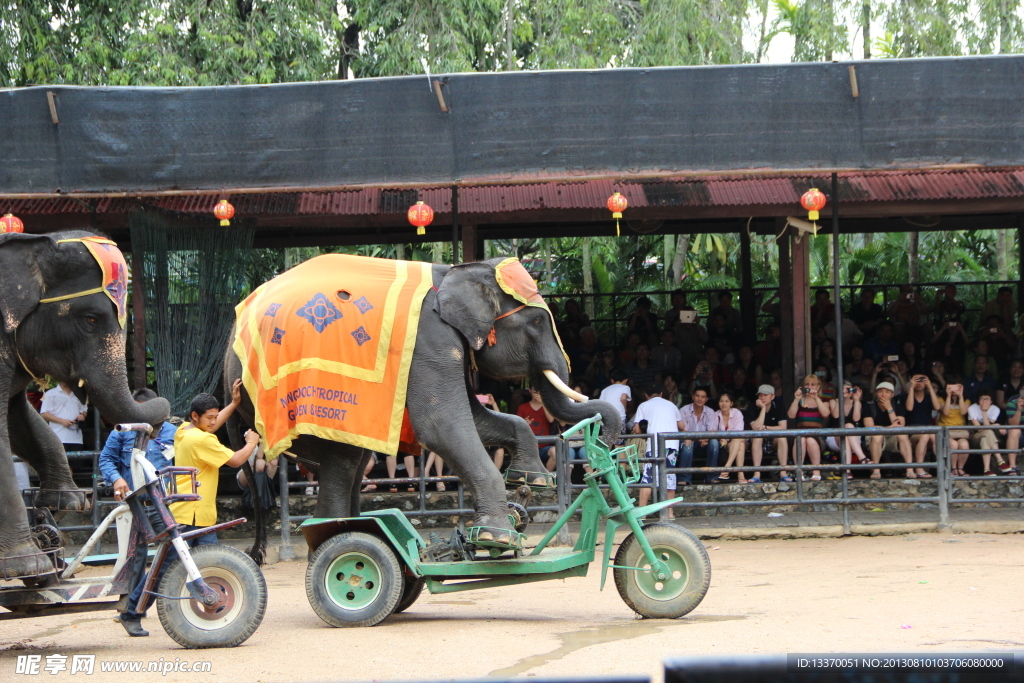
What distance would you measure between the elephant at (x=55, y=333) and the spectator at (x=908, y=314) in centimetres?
1014

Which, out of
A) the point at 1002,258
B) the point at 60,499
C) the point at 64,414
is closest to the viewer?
the point at 60,499

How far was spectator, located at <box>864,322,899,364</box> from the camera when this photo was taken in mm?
12703

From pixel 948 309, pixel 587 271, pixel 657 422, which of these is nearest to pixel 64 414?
pixel 657 422

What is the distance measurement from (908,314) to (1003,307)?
1.20 metres

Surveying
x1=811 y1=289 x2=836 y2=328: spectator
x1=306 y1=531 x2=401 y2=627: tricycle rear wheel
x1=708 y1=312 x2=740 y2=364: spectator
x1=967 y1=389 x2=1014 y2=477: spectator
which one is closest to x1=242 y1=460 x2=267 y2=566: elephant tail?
x1=306 y1=531 x2=401 y2=627: tricycle rear wheel

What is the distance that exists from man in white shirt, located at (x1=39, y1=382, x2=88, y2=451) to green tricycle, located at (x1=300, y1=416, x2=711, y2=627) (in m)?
4.60

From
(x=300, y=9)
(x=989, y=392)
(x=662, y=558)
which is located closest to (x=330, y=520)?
(x=662, y=558)

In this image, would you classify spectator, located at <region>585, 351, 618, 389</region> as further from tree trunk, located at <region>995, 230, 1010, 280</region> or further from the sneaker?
tree trunk, located at <region>995, 230, 1010, 280</region>

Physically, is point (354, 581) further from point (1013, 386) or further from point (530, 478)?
point (1013, 386)

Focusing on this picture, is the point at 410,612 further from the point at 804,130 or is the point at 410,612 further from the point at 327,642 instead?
the point at 804,130

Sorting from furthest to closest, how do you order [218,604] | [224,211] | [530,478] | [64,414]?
[64,414] → [224,211] → [530,478] → [218,604]

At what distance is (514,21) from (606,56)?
143 centimetres

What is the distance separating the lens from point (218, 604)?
553 centimetres

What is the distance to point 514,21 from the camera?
650 inches
